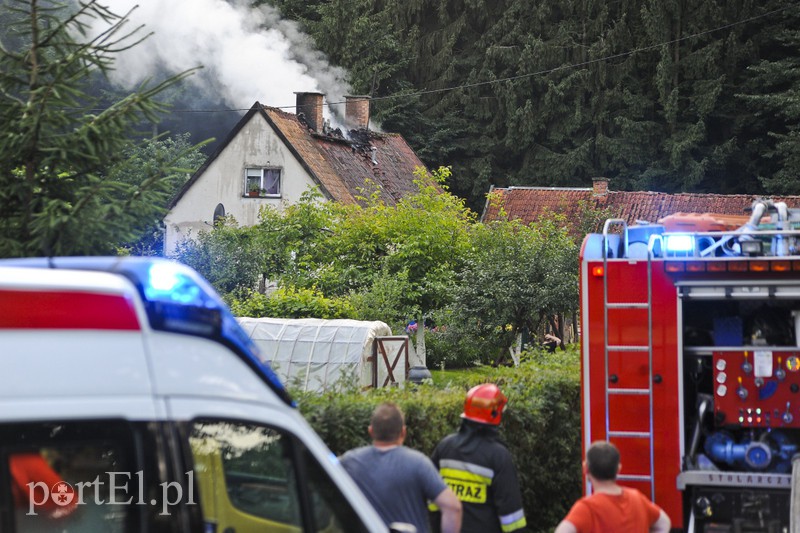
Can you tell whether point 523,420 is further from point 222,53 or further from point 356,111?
point 222,53

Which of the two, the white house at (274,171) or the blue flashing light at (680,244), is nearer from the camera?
the blue flashing light at (680,244)

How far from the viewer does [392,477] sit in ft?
18.7

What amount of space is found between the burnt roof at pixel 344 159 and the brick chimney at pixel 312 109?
0.42 meters

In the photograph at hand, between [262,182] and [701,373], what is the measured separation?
111 feet

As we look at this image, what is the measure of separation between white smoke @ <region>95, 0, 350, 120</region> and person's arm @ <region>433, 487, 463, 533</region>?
43.4m

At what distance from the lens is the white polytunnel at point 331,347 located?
23672mm

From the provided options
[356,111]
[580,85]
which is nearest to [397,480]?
[356,111]

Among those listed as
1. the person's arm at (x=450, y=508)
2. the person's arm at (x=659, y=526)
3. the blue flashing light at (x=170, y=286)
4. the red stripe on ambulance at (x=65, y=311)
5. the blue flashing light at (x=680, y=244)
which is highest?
the blue flashing light at (x=680, y=244)

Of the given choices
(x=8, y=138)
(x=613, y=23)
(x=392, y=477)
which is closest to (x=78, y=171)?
(x=8, y=138)

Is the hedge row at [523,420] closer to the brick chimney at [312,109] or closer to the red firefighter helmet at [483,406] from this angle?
the red firefighter helmet at [483,406]

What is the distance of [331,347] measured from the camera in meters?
24.5

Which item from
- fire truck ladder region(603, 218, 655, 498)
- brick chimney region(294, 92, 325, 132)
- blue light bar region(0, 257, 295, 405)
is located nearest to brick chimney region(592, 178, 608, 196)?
brick chimney region(294, 92, 325, 132)

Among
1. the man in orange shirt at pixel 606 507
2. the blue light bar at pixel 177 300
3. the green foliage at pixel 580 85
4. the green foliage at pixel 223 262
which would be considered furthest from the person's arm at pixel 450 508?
the green foliage at pixel 580 85

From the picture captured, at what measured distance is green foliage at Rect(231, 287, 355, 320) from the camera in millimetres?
27234
